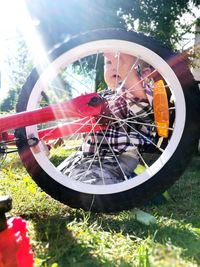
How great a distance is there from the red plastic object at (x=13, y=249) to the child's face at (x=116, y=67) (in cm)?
116

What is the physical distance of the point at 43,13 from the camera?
782 centimetres

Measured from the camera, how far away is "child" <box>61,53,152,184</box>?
209 cm

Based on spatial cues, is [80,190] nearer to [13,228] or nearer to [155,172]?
[155,172]

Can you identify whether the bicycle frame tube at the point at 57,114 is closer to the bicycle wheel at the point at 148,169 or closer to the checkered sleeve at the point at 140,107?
the bicycle wheel at the point at 148,169

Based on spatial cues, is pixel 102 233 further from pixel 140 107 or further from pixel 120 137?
pixel 140 107

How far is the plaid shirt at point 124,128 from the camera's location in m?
2.10

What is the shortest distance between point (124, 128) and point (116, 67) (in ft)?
1.26

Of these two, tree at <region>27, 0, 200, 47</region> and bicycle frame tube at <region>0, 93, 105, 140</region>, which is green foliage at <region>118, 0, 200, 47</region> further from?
bicycle frame tube at <region>0, 93, 105, 140</region>

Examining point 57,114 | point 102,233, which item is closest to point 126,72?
point 57,114

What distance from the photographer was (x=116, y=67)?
230 cm

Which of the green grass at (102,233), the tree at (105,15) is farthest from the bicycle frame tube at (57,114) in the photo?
the tree at (105,15)

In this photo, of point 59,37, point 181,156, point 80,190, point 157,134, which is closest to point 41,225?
point 80,190

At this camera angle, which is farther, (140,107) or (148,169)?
(140,107)

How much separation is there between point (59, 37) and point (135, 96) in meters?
5.75
